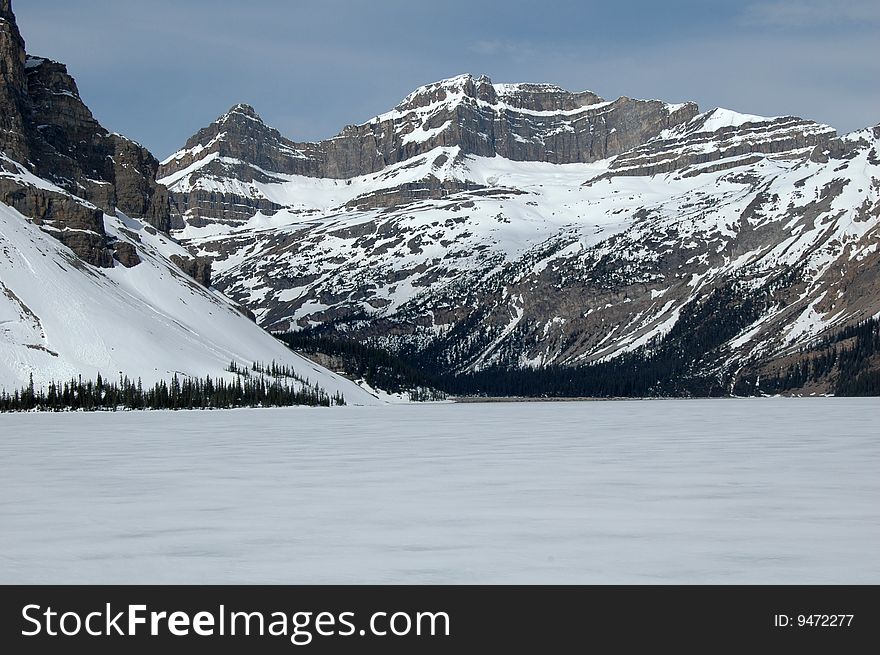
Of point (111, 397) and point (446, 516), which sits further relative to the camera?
point (111, 397)

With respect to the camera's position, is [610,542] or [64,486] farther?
[64,486]

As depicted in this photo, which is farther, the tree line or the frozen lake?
the tree line

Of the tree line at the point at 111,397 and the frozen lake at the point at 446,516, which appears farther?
the tree line at the point at 111,397

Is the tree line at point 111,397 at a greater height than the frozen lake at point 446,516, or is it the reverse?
the frozen lake at point 446,516

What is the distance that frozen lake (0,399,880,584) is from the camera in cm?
2261

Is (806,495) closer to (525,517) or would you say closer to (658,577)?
(525,517)

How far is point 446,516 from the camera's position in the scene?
31.3 meters

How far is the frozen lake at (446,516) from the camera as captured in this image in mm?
22609

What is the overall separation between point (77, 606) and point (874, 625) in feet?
48.0

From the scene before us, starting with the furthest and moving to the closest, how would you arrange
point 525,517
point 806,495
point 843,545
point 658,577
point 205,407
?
point 205,407, point 806,495, point 525,517, point 843,545, point 658,577

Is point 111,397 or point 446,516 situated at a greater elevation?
point 446,516

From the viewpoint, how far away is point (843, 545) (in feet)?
82.1

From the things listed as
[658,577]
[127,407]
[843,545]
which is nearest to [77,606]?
[658,577]

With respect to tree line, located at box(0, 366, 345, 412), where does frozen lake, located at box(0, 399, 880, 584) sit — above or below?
above
